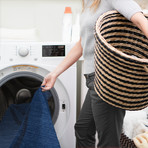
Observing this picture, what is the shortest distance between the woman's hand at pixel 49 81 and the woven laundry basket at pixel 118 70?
1.12ft

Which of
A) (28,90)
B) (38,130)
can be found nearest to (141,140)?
(38,130)

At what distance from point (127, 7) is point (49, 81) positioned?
54 cm

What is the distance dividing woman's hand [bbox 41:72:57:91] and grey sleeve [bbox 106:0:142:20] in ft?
1.52

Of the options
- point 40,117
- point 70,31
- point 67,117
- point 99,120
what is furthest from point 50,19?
point 99,120

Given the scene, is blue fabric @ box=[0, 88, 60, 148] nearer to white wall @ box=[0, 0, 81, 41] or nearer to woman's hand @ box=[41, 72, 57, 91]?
woman's hand @ box=[41, 72, 57, 91]

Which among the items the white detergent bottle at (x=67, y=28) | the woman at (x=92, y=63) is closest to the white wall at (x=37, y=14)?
the white detergent bottle at (x=67, y=28)

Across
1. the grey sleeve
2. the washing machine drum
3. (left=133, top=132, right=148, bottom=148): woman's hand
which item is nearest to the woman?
the grey sleeve

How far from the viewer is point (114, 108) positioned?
668mm

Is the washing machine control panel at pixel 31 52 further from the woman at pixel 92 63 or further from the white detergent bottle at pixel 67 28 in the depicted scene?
the woman at pixel 92 63

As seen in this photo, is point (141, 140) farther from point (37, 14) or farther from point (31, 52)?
point (37, 14)

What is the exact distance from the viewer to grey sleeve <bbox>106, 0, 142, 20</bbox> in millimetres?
583

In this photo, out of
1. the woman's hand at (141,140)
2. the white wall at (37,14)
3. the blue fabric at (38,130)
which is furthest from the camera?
the white wall at (37,14)

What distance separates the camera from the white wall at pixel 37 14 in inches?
72.9

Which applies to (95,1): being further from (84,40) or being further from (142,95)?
(142,95)
